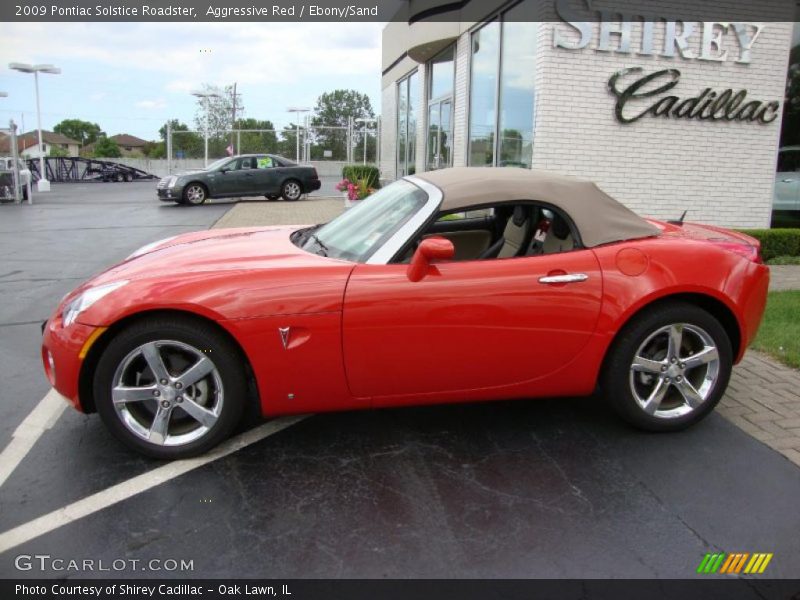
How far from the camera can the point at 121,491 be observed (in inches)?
117

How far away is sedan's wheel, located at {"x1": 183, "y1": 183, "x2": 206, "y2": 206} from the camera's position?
18.7 m

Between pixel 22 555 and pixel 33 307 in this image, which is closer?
pixel 22 555

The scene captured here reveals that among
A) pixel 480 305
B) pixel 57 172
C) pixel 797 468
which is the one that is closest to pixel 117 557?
pixel 480 305

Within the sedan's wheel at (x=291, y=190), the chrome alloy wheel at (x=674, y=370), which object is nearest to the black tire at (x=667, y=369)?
the chrome alloy wheel at (x=674, y=370)

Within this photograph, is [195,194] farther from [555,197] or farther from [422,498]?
[422,498]

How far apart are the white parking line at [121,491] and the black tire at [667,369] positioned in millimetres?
1868

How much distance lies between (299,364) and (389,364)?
1.43 ft

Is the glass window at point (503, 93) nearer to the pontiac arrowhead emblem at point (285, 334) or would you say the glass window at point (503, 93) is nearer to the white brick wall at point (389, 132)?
the pontiac arrowhead emblem at point (285, 334)

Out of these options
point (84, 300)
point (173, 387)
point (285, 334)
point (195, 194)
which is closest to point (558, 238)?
point (285, 334)

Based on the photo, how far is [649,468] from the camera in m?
3.30

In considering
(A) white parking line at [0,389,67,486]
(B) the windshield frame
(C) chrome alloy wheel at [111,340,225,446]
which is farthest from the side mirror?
(A) white parking line at [0,389,67,486]

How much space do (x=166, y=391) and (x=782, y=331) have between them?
480cm
